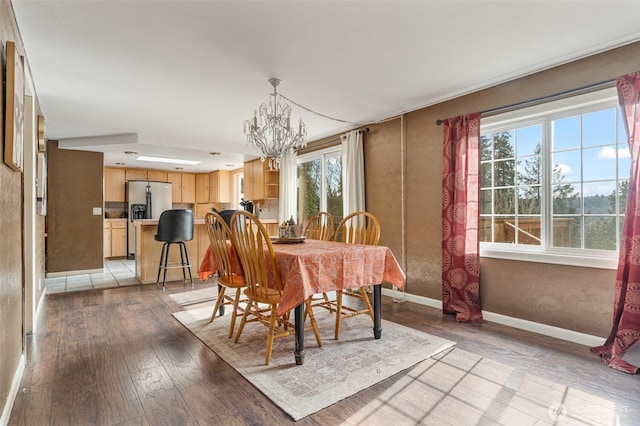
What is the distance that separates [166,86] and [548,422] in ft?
12.1

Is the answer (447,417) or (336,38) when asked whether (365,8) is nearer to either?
(336,38)

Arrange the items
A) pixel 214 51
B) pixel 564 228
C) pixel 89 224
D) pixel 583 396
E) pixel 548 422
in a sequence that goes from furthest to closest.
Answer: pixel 89 224
pixel 564 228
pixel 214 51
pixel 583 396
pixel 548 422

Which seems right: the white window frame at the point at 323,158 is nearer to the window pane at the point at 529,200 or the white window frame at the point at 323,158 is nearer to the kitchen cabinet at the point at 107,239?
the window pane at the point at 529,200

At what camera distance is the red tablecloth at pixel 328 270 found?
216 cm

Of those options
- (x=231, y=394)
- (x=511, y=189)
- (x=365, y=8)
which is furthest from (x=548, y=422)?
(x=365, y=8)

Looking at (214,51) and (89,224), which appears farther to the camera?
(89,224)

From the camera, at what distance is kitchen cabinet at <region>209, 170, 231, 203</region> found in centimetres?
824

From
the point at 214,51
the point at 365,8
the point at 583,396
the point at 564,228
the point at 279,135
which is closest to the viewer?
the point at 583,396

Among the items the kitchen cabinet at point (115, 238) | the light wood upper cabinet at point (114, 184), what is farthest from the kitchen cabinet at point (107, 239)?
the light wood upper cabinet at point (114, 184)

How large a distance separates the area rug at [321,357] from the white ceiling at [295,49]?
2187 millimetres

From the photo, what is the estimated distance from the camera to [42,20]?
83.7 inches

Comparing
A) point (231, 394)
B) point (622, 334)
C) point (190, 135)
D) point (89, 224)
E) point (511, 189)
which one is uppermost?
point (190, 135)

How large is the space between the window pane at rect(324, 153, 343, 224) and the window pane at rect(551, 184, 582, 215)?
9.11 feet

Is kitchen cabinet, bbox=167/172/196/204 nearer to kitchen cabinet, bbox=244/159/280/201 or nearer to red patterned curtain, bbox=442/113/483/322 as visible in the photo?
kitchen cabinet, bbox=244/159/280/201
